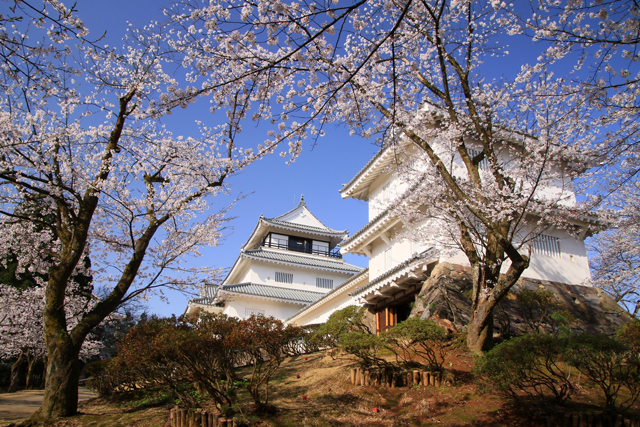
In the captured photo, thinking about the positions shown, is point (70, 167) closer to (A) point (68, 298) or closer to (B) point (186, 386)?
(B) point (186, 386)

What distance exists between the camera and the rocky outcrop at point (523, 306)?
10609 millimetres

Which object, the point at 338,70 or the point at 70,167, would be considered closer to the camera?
the point at 338,70

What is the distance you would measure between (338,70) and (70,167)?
24.5 ft

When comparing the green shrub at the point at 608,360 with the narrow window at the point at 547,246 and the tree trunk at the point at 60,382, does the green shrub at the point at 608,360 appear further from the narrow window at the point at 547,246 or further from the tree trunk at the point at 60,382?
the narrow window at the point at 547,246

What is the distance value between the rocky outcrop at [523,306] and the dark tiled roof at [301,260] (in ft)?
56.0

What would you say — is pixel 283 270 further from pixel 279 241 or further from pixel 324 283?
pixel 324 283

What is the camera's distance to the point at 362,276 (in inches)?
703

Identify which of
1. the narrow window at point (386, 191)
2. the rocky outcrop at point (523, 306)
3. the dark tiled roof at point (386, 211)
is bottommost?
the rocky outcrop at point (523, 306)

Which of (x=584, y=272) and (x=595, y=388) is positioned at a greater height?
(x=584, y=272)

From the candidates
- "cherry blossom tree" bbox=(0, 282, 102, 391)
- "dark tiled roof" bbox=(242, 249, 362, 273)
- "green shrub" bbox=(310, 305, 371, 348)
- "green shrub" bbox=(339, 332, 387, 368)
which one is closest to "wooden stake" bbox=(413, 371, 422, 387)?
"green shrub" bbox=(339, 332, 387, 368)

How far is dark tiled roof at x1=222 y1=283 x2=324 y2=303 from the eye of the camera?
83.6 ft

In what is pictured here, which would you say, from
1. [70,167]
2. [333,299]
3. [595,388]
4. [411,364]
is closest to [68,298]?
[70,167]

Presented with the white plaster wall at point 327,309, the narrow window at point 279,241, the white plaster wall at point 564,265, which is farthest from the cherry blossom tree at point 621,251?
the narrow window at point 279,241

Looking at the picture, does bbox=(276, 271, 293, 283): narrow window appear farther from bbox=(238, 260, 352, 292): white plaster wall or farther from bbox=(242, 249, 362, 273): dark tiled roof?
bbox=(242, 249, 362, 273): dark tiled roof
